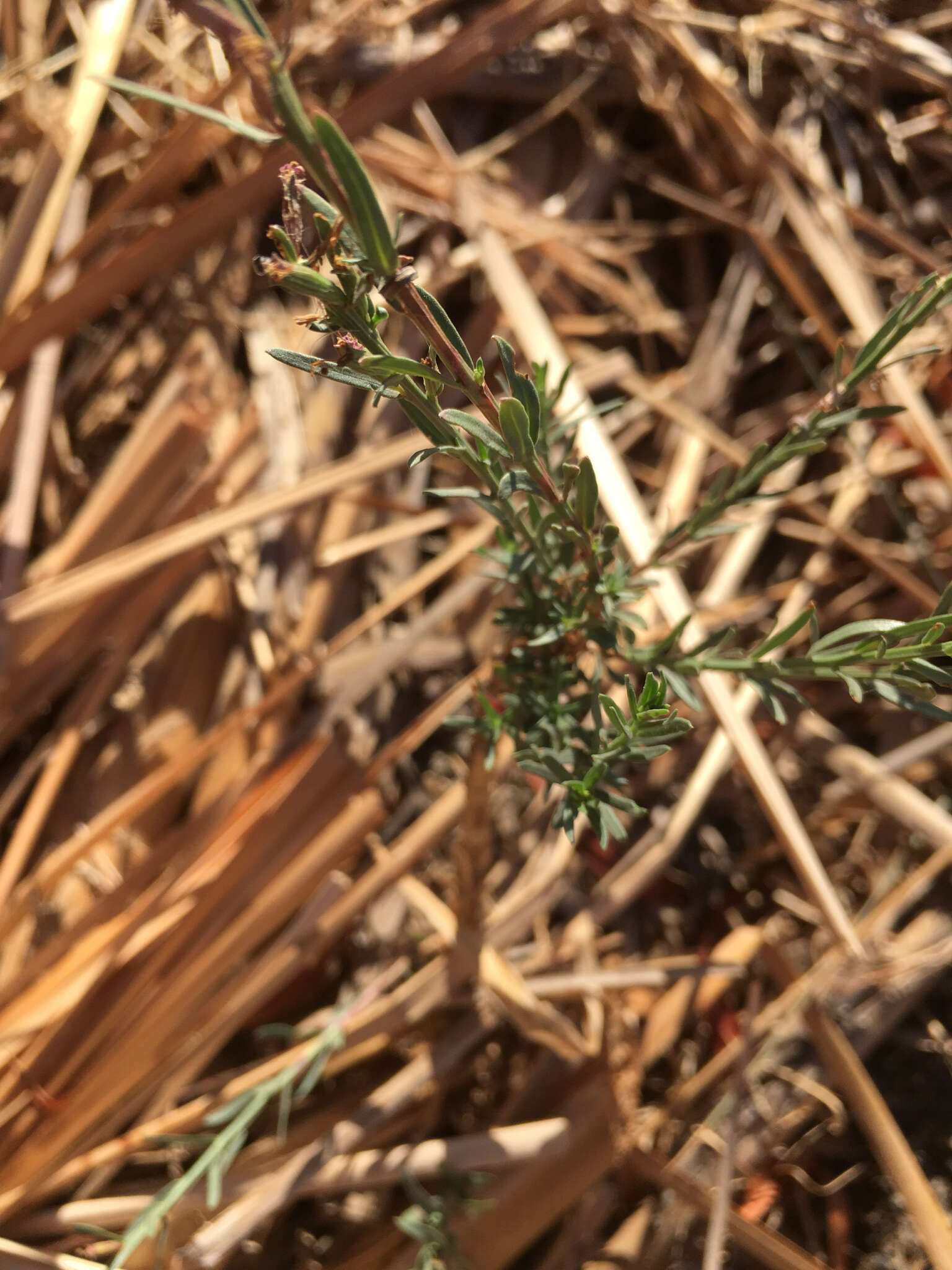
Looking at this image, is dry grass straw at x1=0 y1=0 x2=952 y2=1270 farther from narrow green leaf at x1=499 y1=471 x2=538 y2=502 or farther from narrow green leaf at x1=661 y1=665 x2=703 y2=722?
narrow green leaf at x1=499 y1=471 x2=538 y2=502

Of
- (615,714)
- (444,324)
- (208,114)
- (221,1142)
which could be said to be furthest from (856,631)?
(221,1142)

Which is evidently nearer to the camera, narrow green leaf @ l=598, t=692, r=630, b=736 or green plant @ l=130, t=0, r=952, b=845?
green plant @ l=130, t=0, r=952, b=845

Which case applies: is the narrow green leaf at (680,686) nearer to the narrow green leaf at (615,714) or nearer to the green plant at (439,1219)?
the narrow green leaf at (615,714)

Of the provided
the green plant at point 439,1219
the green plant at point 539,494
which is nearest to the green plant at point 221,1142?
the green plant at point 439,1219

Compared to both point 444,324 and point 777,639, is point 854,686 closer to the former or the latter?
point 777,639

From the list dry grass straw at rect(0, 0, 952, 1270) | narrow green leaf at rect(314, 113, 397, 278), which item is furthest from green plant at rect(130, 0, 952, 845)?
dry grass straw at rect(0, 0, 952, 1270)

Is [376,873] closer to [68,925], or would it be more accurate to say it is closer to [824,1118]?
[68,925]
